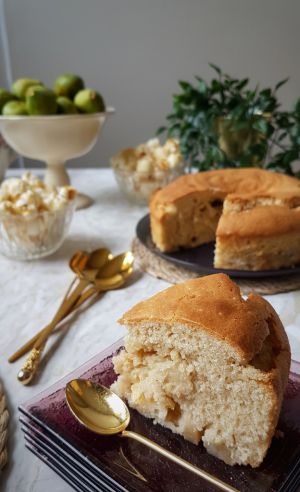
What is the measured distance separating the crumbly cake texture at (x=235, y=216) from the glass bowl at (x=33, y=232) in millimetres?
288

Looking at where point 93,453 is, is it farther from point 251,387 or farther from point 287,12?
point 287,12

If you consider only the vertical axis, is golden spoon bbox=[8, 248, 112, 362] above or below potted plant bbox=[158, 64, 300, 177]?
below

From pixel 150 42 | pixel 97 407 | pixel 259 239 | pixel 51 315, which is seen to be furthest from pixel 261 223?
pixel 150 42

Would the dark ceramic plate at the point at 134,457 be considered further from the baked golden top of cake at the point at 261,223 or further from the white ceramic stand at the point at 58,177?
the white ceramic stand at the point at 58,177

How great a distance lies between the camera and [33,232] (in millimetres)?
1381

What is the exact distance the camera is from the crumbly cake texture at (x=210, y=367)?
2.20ft

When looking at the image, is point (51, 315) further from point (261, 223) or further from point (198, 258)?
point (261, 223)

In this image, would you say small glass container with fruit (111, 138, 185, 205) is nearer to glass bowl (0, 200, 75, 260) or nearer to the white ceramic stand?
the white ceramic stand

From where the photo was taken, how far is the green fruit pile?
1.65m

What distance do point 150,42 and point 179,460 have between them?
10.9 ft

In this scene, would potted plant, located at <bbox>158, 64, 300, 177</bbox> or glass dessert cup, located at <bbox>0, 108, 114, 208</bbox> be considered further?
potted plant, located at <bbox>158, 64, 300, 177</bbox>

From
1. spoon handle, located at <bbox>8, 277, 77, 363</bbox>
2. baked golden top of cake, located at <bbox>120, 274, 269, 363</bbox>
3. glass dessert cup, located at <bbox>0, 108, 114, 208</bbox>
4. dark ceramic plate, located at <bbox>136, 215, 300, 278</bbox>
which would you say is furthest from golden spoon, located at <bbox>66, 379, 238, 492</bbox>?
glass dessert cup, located at <bbox>0, 108, 114, 208</bbox>

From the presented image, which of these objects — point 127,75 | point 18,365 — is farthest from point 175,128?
point 127,75

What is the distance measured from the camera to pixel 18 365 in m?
0.97
